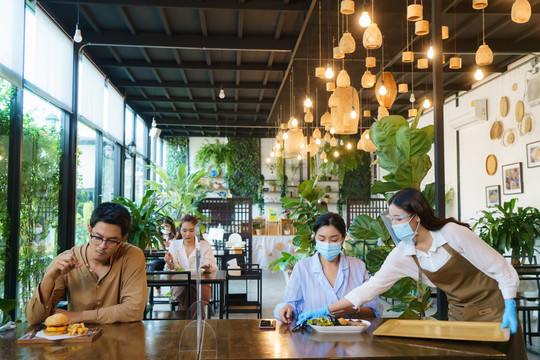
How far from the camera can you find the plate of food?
2.27 metres

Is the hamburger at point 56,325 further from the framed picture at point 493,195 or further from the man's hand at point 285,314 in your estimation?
the framed picture at point 493,195

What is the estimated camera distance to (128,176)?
38.0ft

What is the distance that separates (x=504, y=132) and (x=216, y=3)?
5.68m

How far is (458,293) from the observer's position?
95.3 inches

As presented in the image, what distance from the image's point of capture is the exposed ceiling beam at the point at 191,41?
23.8ft

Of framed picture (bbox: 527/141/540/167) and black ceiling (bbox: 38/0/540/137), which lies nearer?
black ceiling (bbox: 38/0/540/137)

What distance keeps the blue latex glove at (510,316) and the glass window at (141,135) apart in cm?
1146

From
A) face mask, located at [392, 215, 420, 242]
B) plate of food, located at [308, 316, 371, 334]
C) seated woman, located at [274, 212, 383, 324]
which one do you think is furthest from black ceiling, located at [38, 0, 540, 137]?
plate of food, located at [308, 316, 371, 334]

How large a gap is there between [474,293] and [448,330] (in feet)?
0.99

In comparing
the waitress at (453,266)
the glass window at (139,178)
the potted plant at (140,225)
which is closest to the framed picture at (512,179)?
the potted plant at (140,225)

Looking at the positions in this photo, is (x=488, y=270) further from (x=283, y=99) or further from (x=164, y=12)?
(x=283, y=99)

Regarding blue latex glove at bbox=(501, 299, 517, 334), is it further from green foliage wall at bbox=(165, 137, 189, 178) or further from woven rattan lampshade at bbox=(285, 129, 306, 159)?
green foliage wall at bbox=(165, 137, 189, 178)

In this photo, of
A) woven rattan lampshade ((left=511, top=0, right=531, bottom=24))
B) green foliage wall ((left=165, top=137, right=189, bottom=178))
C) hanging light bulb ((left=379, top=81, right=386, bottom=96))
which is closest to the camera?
woven rattan lampshade ((left=511, top=0, right=531, bottom=24))

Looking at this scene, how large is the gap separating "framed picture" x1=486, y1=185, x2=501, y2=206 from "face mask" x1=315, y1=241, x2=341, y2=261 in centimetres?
698
